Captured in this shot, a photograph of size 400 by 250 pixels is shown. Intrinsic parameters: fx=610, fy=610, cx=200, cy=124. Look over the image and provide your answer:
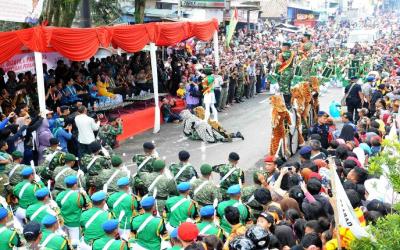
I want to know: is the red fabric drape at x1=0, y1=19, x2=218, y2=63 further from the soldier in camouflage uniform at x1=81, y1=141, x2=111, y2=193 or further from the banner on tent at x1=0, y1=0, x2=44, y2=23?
the soldier in camouflage uniform at x1=81, y1=141, x2=111, y2=193

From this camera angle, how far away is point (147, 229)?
764 cm

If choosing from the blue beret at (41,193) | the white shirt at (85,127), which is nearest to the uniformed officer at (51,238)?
the blue beret at (41,193)

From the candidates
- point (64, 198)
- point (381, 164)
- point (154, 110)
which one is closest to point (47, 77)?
point (154, 110)

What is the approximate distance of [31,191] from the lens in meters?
9.25

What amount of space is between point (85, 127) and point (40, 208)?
472cm

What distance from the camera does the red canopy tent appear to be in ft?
42.3

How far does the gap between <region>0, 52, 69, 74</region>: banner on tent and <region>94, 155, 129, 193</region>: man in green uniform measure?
6765mm

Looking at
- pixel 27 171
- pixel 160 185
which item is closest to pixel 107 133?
pixel 27 171

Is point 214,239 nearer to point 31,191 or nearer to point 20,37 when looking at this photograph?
point 31,191

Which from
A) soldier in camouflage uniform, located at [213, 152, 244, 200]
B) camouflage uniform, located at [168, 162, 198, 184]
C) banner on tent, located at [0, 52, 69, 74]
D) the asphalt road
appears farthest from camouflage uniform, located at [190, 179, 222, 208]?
banner on tent, located at [0, 52, 69, 74]

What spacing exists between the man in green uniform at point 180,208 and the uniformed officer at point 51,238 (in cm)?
161

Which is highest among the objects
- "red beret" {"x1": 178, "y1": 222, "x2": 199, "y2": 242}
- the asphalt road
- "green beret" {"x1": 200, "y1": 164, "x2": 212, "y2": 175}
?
"red beret" {"x1": 178, "y1": 222, "x2": 199, "y2": 242}

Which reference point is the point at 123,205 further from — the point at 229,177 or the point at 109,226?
the point at 229,177

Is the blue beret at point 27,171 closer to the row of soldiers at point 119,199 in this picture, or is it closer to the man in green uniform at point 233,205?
the row of soldiers at point 119,199
